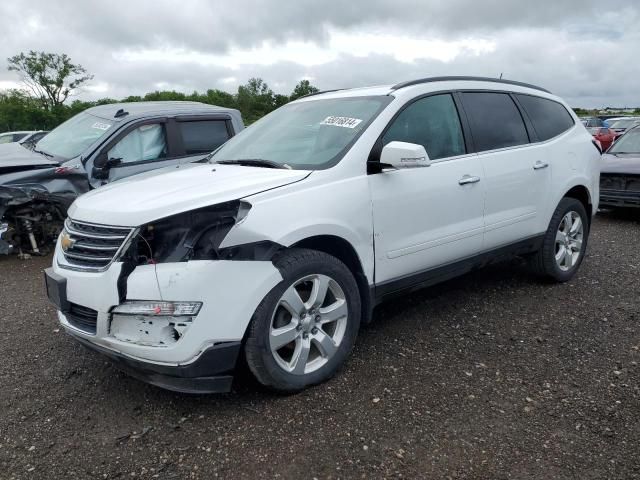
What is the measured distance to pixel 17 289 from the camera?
17.5ft

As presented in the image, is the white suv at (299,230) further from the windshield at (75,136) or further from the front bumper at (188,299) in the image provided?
the windshield at (75,136)

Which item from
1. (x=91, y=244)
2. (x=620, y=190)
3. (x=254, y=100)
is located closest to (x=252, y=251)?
(x=91, y=244)

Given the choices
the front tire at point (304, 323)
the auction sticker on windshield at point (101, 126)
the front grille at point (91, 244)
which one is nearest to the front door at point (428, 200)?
the front tire at point (304, 323)

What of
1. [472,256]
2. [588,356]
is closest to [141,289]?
[472,256]

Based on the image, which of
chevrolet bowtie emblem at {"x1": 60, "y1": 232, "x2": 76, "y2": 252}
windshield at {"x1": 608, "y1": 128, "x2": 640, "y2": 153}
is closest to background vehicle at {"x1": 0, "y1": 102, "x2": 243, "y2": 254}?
chevrolet bowtie emblem at {"x1": 60, "y1": 232, "x2": 76, "y2": 252}

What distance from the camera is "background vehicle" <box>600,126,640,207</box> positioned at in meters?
8.09

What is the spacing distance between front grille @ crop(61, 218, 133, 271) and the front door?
1501mm

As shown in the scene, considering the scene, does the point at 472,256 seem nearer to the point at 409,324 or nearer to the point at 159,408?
the point at 409,324

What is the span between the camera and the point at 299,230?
2.95 m

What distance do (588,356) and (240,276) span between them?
2394mm

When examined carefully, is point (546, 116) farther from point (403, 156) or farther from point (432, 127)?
point (403, 156)

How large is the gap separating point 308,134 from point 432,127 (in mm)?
903

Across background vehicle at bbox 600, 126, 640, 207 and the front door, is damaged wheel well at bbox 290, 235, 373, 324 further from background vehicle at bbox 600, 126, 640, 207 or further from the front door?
background vehicle at bbox 600, 126, 640, 207

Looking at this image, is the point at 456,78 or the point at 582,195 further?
the point at 582,195
